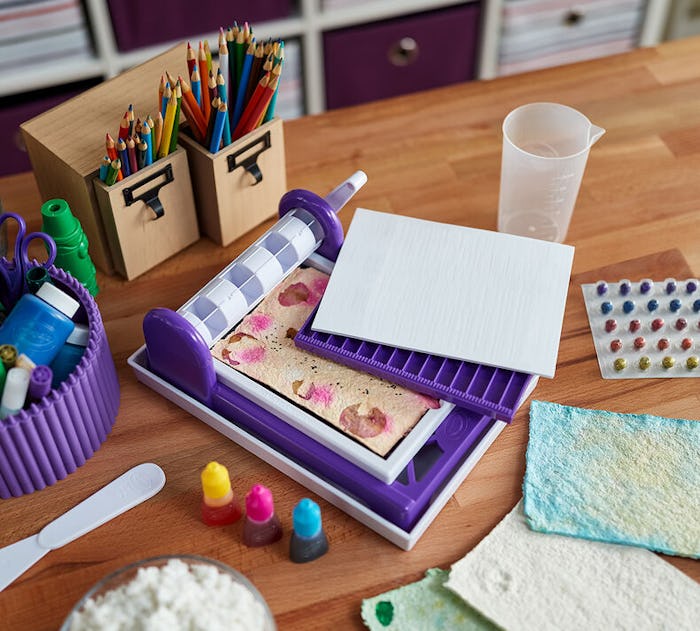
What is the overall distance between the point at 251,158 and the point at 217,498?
45 cm

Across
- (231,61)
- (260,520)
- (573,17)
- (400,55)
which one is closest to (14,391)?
(260,520)

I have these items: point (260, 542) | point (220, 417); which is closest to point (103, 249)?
point (220, 417)

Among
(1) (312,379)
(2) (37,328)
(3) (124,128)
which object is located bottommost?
(1) (312,379)

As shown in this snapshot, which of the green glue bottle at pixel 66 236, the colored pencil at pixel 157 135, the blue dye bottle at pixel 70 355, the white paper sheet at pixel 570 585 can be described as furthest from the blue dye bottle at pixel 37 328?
the white paper sheet at pixel 570 585

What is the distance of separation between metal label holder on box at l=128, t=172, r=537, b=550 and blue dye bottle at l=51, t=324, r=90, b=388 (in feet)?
0.23

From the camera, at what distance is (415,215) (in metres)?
1.19

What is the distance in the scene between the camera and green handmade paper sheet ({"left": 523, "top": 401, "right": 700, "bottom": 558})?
2.78 feet

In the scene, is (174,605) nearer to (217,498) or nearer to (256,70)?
(217,498)

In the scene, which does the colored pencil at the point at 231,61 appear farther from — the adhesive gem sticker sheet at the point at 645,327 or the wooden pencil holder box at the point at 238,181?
the adhesive gem sticker sheet at the point at 645,327

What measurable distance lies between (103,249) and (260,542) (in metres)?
0.44

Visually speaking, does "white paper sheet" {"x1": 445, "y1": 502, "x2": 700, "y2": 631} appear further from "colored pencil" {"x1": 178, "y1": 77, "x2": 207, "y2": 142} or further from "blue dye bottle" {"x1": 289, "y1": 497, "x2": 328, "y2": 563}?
"colored pencil" {"x1": 178, "y1": 77, "x2": 207, "y2": 142}

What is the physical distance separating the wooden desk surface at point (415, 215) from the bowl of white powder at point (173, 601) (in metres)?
0.10

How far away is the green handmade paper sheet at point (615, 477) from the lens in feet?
2.78

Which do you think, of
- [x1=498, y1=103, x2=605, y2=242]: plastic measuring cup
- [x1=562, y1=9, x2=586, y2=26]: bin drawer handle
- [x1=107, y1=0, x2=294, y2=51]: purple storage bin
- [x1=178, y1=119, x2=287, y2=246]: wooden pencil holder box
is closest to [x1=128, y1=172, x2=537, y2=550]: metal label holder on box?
[x1=178, y1=119, x2=287, y2=246]: wooden pencil holder box
